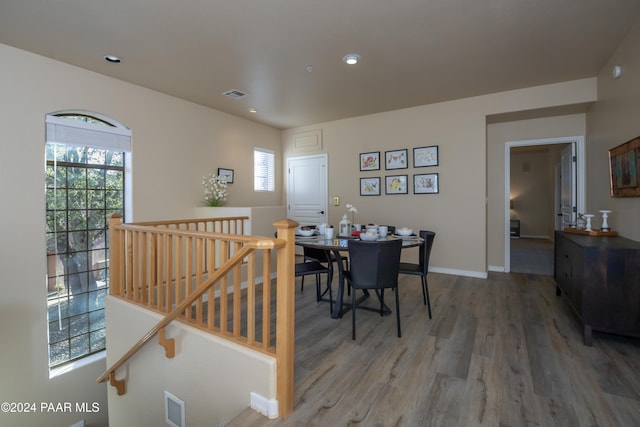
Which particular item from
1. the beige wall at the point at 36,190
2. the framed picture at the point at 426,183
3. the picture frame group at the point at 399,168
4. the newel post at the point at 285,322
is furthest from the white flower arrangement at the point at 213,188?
the newel post at the point at 285,322

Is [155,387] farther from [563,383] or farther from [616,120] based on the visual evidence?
[616,120]

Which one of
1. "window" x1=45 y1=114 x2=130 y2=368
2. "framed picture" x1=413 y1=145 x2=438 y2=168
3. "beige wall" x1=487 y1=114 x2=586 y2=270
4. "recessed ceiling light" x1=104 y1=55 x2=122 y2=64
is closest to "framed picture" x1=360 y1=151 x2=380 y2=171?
"framed picture" x1=413 y1=145 x2=438 y2=168

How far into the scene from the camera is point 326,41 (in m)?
2.81

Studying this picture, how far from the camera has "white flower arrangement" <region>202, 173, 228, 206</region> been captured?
473cm

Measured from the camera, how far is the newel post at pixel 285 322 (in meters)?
1.66

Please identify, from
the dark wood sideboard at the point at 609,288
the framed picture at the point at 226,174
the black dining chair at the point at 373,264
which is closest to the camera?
the dark wood sideboard at the point at 609,288

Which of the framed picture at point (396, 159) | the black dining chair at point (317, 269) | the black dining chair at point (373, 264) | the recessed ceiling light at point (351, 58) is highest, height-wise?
the recessed ceiling light at point (351, 58)

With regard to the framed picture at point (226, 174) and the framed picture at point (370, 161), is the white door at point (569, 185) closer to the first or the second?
the framed picture at point (370, 161)

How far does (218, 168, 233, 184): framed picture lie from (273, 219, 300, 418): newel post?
3.61 m

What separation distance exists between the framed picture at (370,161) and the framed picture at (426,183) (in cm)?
71

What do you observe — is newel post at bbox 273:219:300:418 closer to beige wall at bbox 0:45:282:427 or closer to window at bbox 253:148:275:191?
beige wall at bbox 0:45:282:427

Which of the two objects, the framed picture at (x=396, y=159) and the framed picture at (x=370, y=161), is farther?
the framed picture at (x=370, y=161)

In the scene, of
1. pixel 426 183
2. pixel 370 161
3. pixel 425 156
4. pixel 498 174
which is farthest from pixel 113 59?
pixel 498 174

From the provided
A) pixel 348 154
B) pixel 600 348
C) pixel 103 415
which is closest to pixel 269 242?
pixel 600 348
